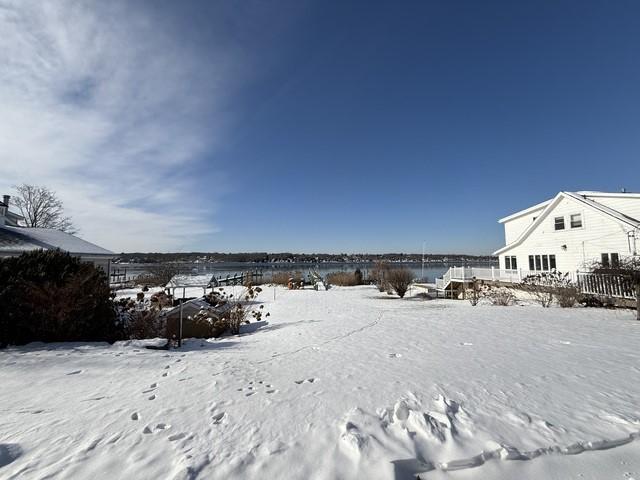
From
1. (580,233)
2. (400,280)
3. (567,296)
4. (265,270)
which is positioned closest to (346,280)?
(400,280)

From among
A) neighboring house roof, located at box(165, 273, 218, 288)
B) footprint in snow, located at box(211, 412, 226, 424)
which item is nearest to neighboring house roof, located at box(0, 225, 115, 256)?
neighboring house roof, located at box(165, 273, 218, 288)

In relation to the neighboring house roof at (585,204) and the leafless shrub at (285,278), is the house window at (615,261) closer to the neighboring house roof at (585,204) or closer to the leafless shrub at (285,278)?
the neighboring house roof at (585,204)

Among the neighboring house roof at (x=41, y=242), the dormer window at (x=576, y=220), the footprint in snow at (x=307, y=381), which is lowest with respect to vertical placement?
the footprint in snow at (x=307, y=381)

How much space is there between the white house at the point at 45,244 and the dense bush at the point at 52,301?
7.04m

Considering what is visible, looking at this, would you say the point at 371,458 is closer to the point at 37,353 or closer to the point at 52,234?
the point at 37,353

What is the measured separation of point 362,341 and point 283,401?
354cm

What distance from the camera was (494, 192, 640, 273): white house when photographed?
1495cm

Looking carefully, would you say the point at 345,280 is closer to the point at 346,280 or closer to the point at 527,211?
the point at 346,280

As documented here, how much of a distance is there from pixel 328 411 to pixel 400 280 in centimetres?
1537

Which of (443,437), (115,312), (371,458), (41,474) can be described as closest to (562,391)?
(443,437)

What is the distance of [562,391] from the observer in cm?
381

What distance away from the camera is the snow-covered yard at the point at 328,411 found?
246 centimetres

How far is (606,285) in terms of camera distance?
1179 cm

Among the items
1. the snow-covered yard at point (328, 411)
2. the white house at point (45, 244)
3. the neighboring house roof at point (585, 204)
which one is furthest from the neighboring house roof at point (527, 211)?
the white house at point (45, 244)
